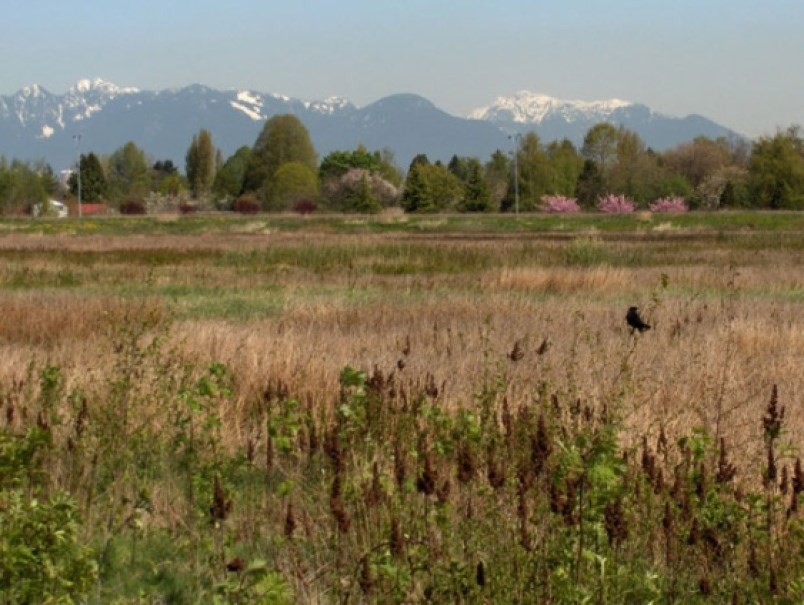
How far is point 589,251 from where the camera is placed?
33.2m

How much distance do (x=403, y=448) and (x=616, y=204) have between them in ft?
296

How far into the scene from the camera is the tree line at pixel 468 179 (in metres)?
94.2

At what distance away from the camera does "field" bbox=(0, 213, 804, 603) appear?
4754mm

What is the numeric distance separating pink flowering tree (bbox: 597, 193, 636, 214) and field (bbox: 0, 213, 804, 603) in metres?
72.7

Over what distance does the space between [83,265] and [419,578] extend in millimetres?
26962

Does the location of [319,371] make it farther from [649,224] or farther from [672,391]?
[649,224]

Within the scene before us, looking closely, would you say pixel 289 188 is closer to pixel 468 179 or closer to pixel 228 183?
pixel 468 179

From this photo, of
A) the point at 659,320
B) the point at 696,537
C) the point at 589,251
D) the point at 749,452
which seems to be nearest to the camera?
the point at 696,537

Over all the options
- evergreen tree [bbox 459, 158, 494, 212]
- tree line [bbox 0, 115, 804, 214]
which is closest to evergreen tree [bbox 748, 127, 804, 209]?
tree line [bbox 0, 115, 804, 214]

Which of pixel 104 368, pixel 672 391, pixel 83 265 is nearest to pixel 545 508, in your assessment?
pixel 672 391

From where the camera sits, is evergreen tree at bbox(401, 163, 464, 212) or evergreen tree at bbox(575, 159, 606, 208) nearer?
evergreen tree at bbox(401, 163, 464, 212)

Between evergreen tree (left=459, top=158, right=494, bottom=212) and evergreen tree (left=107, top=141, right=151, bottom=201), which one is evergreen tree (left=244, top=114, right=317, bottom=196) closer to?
evergreen tree (left=107, top=141, right=151, bottom=201)

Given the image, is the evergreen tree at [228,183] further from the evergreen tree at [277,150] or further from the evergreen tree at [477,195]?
the evergreen tree at [477,195]

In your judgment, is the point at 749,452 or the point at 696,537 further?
the point at 749,452
